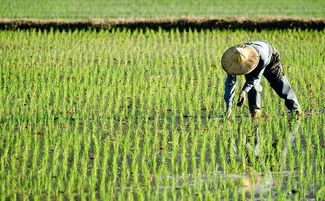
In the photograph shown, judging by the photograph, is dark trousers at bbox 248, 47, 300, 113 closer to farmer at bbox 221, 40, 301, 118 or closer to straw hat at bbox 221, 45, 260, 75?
farmer at bbox 221, 40, 301, 118

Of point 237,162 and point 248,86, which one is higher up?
point 248,86

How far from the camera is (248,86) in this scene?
6625 millimetres

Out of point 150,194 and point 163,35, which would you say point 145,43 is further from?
point 150,194

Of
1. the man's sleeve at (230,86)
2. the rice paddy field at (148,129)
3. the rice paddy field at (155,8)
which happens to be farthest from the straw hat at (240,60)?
the rice paddy field at (155,8)

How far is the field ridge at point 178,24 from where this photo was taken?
12.8 m

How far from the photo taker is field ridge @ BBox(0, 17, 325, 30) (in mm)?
12812

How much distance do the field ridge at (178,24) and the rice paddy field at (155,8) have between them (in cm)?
78

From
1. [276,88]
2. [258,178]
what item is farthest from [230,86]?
[258,178]

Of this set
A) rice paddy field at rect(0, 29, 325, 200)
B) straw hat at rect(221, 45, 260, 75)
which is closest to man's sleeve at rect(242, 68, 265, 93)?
straw hat at rect(221, 45, 260, 75)

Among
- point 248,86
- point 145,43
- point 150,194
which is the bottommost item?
point 150,194

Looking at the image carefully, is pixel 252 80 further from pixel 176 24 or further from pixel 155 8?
pixel 155 8

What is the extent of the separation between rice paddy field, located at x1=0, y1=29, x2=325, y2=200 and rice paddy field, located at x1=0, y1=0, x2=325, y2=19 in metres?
2.54

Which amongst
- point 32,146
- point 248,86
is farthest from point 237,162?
point 32,146

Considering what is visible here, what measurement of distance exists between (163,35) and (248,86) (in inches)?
234
